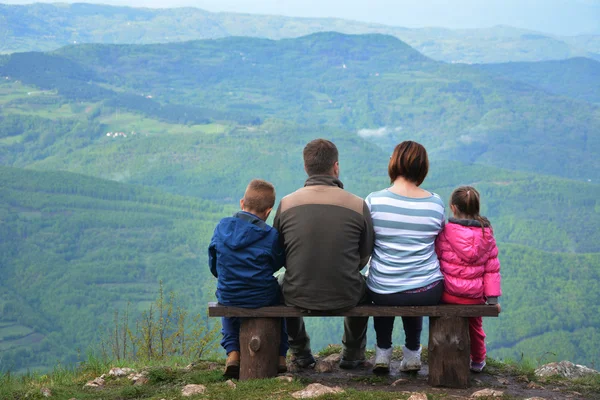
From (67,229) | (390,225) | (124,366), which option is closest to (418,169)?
(390,225)

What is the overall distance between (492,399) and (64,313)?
112550mm

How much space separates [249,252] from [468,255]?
1706 millimetres

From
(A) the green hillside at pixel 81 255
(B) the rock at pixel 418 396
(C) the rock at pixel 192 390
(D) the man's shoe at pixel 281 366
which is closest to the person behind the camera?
(B) the rock at pixel 418 396

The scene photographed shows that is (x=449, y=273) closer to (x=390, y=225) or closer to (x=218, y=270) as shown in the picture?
(x=390, y=225)

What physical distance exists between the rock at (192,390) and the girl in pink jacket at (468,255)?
Result: 2021mm

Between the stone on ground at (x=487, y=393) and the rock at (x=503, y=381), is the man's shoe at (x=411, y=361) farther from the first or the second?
the stone on ground at (x=487, y=393)

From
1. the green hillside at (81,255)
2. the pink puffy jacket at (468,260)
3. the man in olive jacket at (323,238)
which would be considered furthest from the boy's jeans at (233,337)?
the green hillside at (81,255)

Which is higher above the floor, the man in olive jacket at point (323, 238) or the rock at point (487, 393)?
the man in olive jacket at point (323, 238)

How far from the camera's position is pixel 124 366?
7.37 meters

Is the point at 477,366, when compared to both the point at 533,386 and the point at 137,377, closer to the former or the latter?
the point at 533,386

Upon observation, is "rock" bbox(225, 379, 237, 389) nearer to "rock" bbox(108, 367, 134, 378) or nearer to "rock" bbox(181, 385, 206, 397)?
"rock" bbox(181, 385, 206, 397)

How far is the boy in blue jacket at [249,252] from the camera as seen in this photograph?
596 cm

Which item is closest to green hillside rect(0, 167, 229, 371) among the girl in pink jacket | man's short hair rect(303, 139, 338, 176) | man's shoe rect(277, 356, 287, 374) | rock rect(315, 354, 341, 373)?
rock rect(315, 354, 341, 373)

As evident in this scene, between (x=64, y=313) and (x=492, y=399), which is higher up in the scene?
(x=492, y=399)
